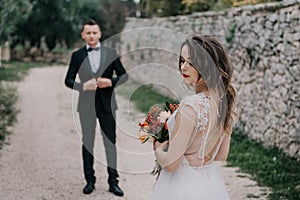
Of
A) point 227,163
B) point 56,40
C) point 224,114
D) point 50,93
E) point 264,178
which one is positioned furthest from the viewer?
point 56,40

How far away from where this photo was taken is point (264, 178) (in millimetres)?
6898

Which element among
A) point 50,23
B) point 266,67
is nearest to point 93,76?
point 266,67

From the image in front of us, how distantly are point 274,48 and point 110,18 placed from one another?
24.0 metres

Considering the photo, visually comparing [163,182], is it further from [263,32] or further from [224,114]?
[263,32]

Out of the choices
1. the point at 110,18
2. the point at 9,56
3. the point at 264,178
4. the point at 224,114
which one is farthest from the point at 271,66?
the point at 9,56

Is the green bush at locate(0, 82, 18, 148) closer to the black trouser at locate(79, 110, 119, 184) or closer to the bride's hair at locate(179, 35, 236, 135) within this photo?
the black trouser at locate(79, 110, 119, 184)

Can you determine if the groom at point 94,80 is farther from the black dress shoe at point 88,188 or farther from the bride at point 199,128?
the bride at point 199,128

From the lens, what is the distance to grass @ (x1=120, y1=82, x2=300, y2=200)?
6.32 metres

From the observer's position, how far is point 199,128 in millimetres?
2803

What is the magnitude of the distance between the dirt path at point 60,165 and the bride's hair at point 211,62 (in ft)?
3.77

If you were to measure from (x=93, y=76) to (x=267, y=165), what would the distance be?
3099mm

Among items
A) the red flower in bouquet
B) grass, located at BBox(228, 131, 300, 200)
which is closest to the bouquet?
the red flower in bouquet

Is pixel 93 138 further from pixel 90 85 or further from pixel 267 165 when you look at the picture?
pixel 267 165

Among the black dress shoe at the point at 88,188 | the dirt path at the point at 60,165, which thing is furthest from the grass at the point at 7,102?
the black dress shoe at the point at 88,188
